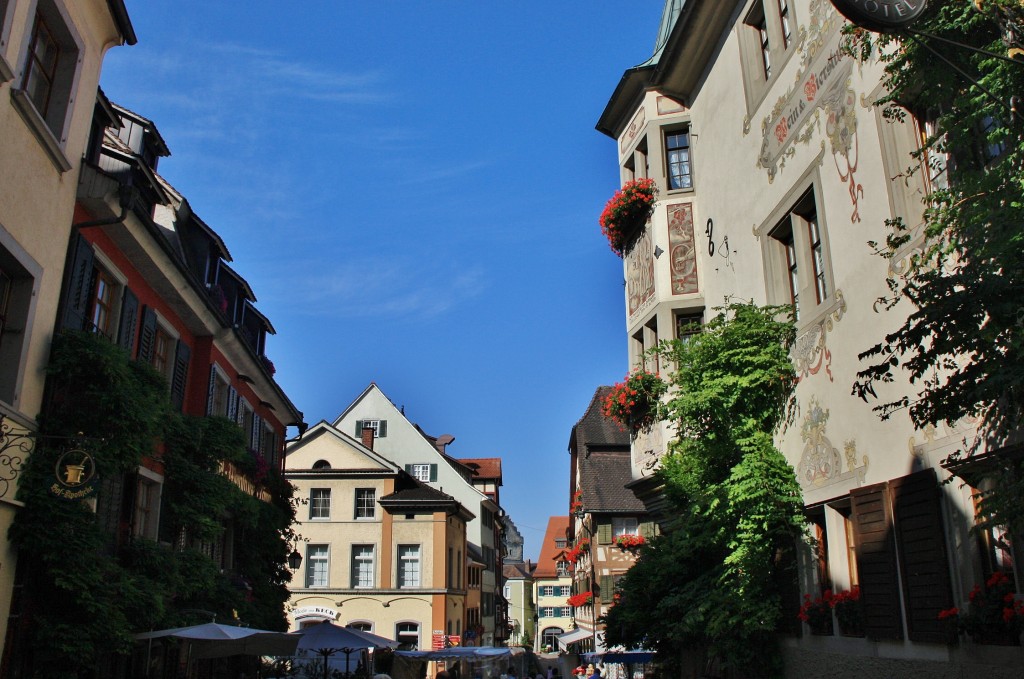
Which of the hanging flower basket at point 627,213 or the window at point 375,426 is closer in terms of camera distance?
the hanging flower basket at point 627,213

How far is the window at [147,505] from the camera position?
44.8 ft

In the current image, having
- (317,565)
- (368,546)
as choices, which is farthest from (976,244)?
(317,565)

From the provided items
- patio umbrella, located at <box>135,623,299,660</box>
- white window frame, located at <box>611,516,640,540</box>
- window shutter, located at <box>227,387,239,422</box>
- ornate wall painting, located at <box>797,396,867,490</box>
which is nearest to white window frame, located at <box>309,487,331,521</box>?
white window frame, located at <box>611,516,640,540</box>

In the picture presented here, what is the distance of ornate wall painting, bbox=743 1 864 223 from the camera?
1000cm

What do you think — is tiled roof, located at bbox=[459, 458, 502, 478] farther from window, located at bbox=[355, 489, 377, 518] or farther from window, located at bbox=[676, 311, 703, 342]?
window, located at bbox=[676, 311, 703, 342]

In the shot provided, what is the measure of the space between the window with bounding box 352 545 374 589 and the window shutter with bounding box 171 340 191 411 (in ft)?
82.7

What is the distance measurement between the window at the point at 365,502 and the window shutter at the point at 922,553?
1340 inches

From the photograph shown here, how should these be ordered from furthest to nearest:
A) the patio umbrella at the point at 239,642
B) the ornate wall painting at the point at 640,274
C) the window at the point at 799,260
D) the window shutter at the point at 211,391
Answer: the window shutter at the point at 211,391 < the ornate wall painting at the point at 640,274 < the patio umbrella at the point at 239,642 < the window at the point at 799,260

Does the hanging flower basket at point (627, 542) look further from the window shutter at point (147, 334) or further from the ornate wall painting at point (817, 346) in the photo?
the window shutter at point (147, 334)

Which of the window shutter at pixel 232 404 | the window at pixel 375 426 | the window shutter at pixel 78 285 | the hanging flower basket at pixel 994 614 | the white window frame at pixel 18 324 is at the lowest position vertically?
the hanging flower basket at pixel 994 614

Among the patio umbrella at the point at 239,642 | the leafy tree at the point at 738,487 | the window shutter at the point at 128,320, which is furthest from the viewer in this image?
the window shutter at the point at 128,320

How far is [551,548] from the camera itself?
302 ft

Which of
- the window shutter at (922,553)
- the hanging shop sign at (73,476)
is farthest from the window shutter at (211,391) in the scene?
the window shutter at (922,553)

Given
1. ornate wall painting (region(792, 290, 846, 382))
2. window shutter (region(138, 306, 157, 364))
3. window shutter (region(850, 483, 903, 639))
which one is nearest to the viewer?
window shutter (region(850, 483, 903, 639))
